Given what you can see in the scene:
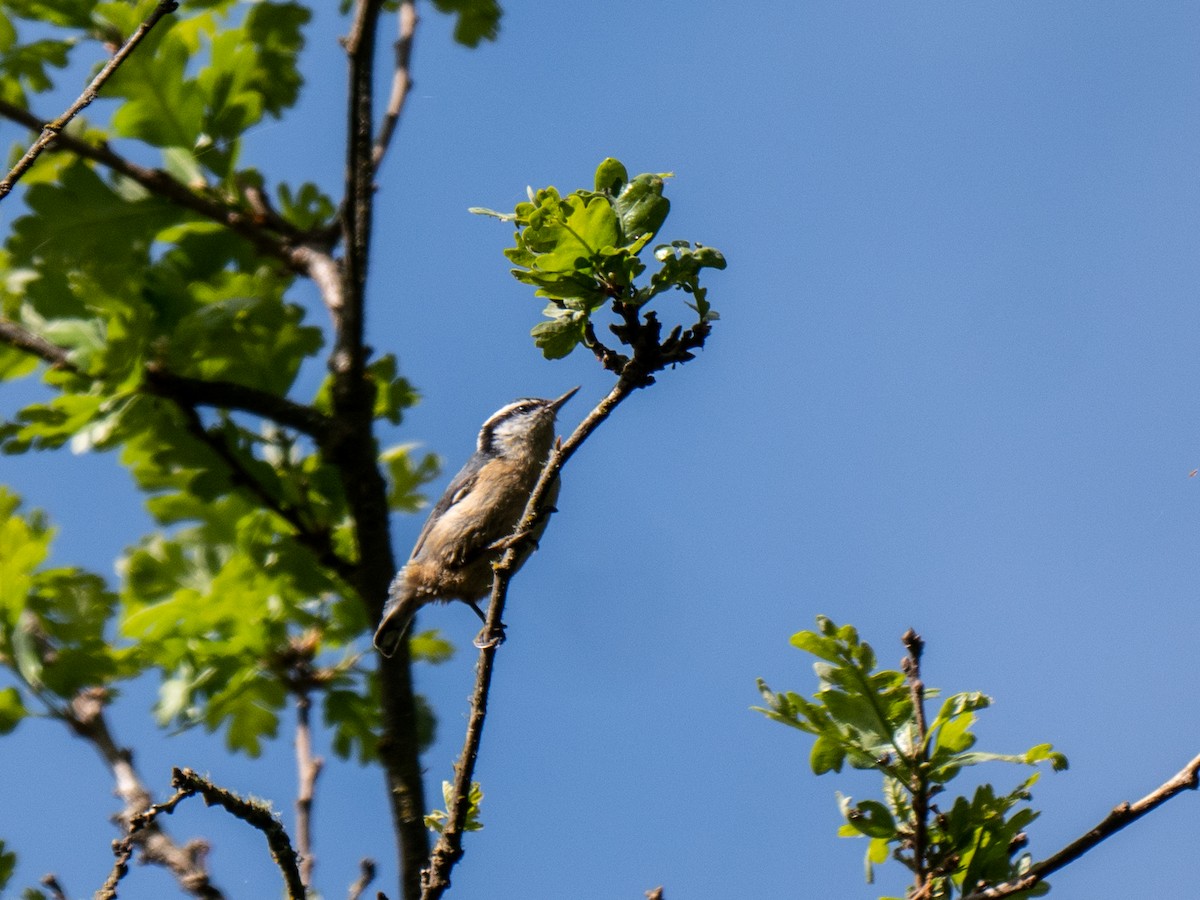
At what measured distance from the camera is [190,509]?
15.6ft

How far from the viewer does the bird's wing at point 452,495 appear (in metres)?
5.54

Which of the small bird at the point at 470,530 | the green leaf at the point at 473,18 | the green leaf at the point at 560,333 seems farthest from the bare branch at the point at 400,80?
the green leaf at the point at 560,333

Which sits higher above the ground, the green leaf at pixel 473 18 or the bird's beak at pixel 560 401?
the green leaf at pixel 473 18

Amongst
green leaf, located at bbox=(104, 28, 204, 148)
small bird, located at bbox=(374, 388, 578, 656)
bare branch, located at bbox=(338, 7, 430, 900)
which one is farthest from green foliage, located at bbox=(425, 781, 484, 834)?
green leaf, located at bbox=(104, 28, 204, 148)

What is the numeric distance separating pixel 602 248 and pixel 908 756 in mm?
A: 1128

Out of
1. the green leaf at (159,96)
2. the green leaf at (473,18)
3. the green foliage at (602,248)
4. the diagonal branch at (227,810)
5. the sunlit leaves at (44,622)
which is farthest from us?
the green leaf at (473,18)

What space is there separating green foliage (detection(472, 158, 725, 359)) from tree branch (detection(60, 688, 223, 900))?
212 centimetres

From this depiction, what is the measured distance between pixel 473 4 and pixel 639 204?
365cm

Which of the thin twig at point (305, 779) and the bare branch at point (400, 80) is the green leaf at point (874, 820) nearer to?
the thin twig at point (305, 779)

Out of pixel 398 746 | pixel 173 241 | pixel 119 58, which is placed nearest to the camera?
pixel 119 58

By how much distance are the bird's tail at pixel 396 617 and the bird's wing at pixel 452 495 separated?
39 centimetres

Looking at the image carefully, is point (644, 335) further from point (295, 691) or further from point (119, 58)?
point (295, 691)

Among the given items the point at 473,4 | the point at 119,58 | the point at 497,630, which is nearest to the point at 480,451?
the point at 473,4

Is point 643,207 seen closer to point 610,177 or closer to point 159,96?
point 610,177
